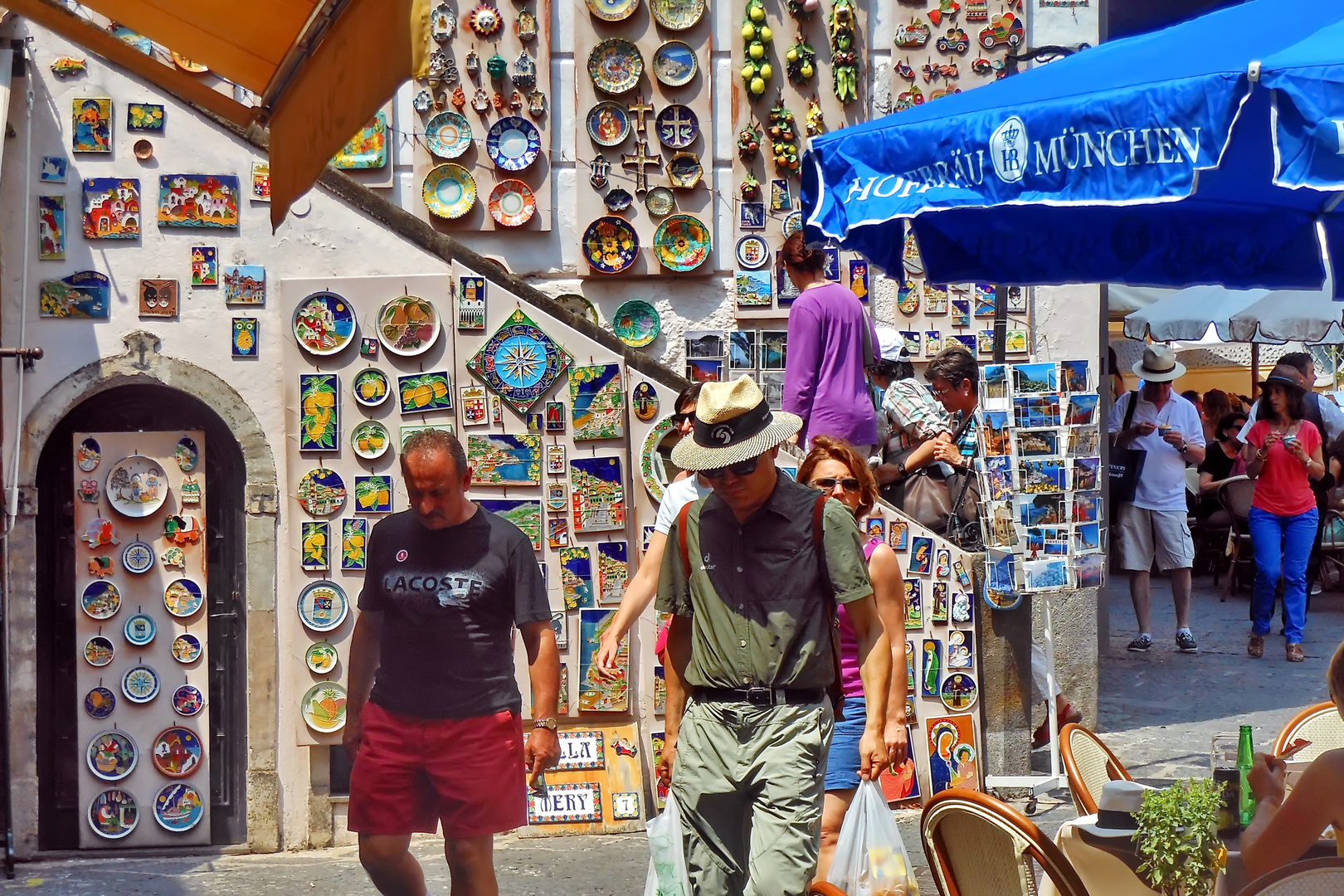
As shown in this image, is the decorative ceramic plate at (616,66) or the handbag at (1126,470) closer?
the decorative ceramic plate at (616,66)

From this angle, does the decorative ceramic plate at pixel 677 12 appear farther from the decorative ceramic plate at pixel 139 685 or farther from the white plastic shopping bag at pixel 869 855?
the white plastic shopping bag at pixel 869 855

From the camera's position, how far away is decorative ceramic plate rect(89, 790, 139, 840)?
23.6ft

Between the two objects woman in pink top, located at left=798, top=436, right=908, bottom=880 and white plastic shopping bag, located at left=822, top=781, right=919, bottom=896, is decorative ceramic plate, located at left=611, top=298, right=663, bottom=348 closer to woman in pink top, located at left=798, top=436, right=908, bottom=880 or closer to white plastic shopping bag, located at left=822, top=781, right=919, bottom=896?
woman in pink top, located at left=798, top=436, right=908, bottom=880

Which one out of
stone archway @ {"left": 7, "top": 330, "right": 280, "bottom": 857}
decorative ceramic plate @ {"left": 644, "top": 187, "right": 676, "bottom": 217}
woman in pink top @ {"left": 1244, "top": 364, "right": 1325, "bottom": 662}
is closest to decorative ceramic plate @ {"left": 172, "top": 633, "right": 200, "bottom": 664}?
stone archway @ {"left": 7, "top": 330, "right": 280, "bottom": 857}

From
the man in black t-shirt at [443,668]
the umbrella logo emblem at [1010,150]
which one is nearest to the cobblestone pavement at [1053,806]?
the man in black t-shirt at [443,668]

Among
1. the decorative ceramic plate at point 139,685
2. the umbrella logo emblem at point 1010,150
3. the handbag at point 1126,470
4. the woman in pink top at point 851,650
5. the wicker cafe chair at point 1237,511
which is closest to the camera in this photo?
the umbrella logo emblem at point 1010,150

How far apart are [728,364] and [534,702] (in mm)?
4353

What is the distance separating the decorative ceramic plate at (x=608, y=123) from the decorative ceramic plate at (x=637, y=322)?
3.39ft

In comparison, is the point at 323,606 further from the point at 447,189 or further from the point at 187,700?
the point at 447,189

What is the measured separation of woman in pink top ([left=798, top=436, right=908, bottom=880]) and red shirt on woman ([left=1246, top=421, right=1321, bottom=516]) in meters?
5.86

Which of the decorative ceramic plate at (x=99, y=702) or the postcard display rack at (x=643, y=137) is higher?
the postcard display rack at (x=643, y=137)

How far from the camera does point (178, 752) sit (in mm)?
7250

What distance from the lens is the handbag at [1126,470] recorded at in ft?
33.6

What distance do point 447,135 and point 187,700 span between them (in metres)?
4.03
